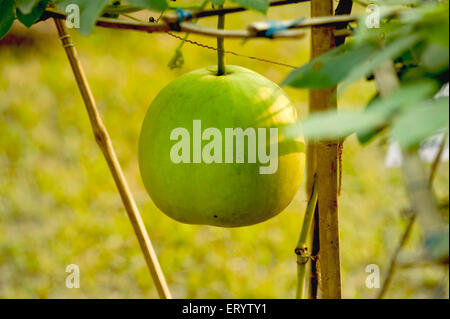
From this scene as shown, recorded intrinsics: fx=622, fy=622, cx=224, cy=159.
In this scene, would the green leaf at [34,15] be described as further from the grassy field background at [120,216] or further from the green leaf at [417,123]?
the grassy field background at [120,216]

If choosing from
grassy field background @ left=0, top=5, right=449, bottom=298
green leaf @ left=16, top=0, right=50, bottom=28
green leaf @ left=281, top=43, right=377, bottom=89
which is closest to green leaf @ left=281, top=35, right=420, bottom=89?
green leaf @ left=281, top=43, right=377, bottom=89

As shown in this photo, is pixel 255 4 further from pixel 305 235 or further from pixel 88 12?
pixel 305 235

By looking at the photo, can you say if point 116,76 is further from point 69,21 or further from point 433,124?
point 433,124

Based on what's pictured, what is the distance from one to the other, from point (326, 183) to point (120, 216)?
1661 millimetres

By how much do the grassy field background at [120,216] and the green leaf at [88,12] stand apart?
145 cm

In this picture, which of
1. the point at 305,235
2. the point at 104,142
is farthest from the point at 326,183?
the point at 104,142

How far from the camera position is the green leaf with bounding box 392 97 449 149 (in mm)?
325

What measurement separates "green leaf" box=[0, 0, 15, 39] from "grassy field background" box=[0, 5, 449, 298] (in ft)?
4.47

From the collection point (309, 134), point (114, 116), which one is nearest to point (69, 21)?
point (309, 134)

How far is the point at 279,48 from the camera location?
331 centimetres

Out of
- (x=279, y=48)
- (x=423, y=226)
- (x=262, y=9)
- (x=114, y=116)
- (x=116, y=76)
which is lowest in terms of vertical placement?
(x=423, y=226)

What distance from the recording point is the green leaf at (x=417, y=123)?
0.33 meters

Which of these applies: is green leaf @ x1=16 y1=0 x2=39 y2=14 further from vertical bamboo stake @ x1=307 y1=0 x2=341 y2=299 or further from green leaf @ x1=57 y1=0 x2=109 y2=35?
vertical bamboo stake @ x1=307 y1=0 x2=341 y2=299

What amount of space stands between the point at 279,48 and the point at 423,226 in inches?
118
